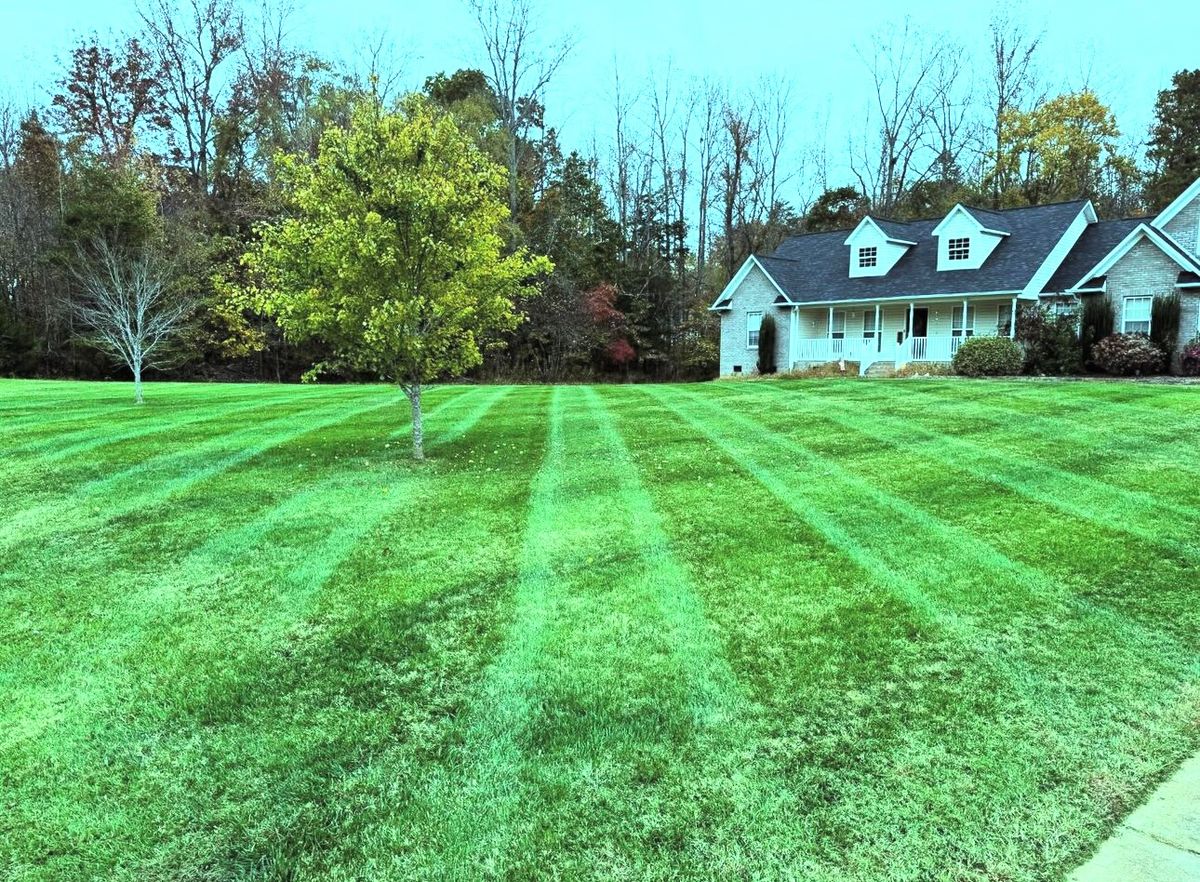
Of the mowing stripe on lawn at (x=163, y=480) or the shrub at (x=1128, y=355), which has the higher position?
the shrub at (x=1128, y=355)

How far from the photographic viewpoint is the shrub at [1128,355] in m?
A: 18.2

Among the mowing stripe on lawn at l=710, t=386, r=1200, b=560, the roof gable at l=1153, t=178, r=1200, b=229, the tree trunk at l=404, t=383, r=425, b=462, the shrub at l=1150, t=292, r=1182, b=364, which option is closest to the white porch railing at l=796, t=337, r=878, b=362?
the shrub at l=1150, t=292, r=1182, b=364

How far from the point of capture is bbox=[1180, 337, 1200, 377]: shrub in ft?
59.2

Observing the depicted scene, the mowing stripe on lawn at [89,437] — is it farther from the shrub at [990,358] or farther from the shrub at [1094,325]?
the shrub at [1094,325]

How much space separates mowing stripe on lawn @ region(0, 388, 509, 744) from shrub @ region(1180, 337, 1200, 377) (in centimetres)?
2023

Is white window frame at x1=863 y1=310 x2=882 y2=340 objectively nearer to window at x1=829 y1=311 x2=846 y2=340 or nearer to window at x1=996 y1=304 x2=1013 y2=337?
window at x1=829 y1=311 x2=846 y2=340

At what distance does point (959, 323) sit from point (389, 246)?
22.3 m

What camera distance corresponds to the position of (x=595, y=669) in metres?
3.44

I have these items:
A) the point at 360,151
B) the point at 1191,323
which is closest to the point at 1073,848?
the point at 360,151

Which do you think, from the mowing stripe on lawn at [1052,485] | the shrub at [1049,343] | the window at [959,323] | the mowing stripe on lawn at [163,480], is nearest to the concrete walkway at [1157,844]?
the mowing stripe on lawn at [1052,485]

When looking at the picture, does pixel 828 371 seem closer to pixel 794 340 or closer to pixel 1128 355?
pixel 794 340

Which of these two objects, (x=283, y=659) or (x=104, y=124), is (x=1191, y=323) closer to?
(x=283, y=659)

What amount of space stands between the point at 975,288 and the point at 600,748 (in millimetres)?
23871

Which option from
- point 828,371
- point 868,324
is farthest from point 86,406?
point 868,324
